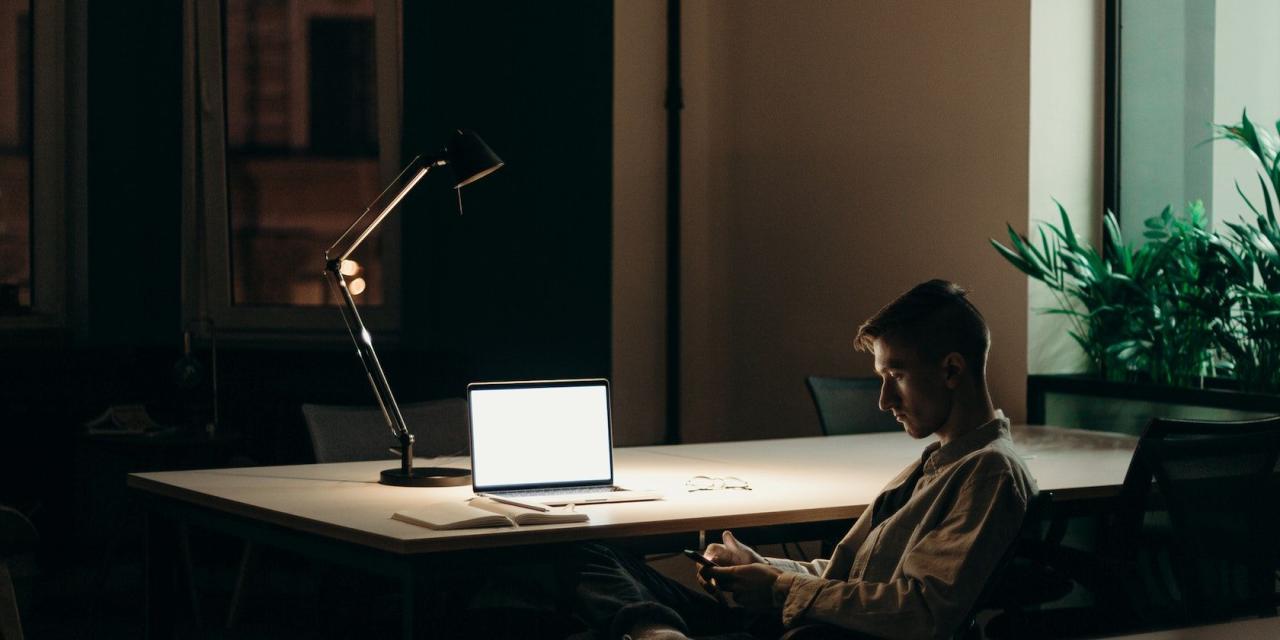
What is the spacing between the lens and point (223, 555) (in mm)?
5512

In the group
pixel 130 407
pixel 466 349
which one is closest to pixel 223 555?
pixel 130 407

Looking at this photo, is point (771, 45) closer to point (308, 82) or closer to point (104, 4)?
point (308, 82)

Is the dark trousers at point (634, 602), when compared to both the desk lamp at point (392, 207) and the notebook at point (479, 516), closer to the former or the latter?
the notebook at point (479, 516)

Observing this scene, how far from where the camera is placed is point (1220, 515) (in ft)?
8.63

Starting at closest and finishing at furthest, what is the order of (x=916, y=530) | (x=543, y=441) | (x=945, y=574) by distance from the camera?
(x=945, y=574) → (x=916, y=530) → (x=543, y=441)

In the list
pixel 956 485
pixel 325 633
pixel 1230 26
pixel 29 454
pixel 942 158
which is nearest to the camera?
pixel 956 485

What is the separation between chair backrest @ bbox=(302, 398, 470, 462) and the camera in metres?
3.62

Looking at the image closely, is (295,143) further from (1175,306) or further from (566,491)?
(1175,306)

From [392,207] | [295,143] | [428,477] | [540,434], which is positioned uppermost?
[295,143]

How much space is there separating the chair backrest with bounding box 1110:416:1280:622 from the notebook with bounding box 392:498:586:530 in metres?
1.14

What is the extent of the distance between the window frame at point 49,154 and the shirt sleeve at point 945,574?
15.2ft

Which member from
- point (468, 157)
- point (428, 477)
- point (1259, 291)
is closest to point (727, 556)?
point (428, 477)

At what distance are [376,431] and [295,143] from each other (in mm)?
2661

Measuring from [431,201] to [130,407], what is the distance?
1427mm
